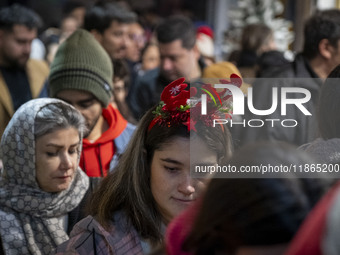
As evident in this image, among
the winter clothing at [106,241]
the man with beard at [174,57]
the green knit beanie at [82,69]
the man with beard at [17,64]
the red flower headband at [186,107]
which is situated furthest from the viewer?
the man with beard at [174,57]

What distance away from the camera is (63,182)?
3.08 metres

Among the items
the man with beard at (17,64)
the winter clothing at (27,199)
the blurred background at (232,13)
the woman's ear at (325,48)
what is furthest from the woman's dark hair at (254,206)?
the blurred background at (232,13)

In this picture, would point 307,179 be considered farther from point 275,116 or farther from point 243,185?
point 275,116

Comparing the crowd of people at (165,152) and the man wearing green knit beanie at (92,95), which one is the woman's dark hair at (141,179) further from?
the man wearing green knit beanie at (92,95)

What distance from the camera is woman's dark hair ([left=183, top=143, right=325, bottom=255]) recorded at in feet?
3.94

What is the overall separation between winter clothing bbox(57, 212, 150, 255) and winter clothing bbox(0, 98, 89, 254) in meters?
0.56

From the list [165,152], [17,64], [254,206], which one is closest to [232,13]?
[17,64]

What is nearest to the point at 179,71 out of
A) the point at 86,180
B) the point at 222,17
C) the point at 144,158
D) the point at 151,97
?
the point at 151,97

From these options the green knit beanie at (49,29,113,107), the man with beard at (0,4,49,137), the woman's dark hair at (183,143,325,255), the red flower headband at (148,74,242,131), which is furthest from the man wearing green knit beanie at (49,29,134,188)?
the woman's dark hair at (183,143,325,255)

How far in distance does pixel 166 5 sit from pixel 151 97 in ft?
31.2

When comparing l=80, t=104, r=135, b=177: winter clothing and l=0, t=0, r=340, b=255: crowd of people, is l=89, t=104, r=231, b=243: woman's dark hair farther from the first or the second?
l=80, t=104, r=135, b=177: winter clothing

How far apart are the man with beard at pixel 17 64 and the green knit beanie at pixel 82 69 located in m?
0.78

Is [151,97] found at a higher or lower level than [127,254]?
lower

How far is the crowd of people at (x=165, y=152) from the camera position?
1.25m
